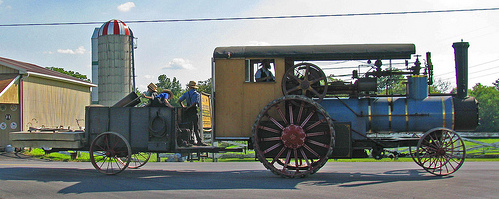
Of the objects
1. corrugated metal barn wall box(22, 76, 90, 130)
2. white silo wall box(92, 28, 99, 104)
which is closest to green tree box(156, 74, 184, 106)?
white silo wall box(92, 28, 99, 104)

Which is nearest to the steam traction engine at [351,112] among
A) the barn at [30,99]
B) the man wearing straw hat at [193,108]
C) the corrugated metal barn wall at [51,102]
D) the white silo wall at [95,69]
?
the man wearing straw hat at [193,108]

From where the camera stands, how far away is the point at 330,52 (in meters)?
9.99

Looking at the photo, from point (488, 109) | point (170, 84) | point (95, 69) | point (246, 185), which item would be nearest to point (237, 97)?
point (246, 185)

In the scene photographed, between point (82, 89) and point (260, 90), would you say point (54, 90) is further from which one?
point (260, 90)

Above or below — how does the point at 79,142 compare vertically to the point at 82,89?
below

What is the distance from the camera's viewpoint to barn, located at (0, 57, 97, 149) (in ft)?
68.2

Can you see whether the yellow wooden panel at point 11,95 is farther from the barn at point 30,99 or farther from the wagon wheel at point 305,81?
the wagon wheel at point 305,81

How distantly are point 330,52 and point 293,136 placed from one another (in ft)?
7.08

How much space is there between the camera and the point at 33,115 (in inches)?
861

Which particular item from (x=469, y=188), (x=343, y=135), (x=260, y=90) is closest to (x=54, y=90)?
(x=260, y=90)

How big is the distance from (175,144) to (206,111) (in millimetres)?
1578

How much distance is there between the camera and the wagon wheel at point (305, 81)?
389 inches

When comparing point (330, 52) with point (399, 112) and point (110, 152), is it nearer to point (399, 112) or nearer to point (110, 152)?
point (399, 112)

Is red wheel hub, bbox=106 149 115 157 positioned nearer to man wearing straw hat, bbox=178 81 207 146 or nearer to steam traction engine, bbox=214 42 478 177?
man wearing straw hat, bbox=178 81 207 146
